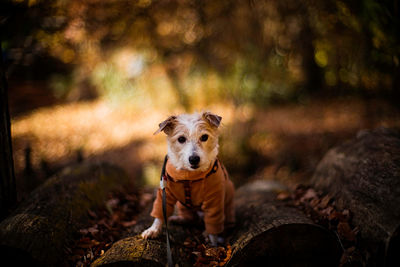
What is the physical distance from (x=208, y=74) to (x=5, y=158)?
5.41 m

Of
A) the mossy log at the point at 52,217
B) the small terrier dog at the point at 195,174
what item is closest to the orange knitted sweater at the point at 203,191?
the small terrier dog at the point at 195,174

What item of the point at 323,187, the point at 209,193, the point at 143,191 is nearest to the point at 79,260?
the point at 209,193

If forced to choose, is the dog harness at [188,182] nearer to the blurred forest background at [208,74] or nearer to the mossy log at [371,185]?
the mossy log at [371,185]

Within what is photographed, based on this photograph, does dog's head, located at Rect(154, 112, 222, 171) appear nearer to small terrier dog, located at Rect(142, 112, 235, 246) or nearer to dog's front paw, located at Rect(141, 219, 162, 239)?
small terrier dog, located at Rect(142, 112, 235, 246)

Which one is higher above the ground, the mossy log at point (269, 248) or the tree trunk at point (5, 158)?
the tree trunk at point (5, 158)

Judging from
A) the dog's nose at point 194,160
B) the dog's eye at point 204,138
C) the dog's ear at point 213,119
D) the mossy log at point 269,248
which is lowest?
the mossy log at point 269,248

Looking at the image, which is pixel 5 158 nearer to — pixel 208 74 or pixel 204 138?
pixel 204 138

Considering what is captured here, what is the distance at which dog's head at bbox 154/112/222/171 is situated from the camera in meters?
2.79

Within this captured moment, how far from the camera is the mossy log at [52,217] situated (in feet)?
7.49

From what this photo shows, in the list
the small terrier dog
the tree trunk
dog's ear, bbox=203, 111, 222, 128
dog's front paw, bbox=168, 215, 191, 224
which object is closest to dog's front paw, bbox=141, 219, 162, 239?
the small terrier dog

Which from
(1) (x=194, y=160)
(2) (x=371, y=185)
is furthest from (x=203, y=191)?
(2) (x=371, y=185)

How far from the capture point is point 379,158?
2.94 metres

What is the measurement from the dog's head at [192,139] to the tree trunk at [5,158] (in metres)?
1.77

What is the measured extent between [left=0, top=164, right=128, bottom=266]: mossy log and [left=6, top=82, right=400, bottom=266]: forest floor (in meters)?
0.39
